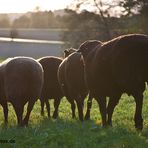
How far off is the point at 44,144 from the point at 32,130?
1.47 metres

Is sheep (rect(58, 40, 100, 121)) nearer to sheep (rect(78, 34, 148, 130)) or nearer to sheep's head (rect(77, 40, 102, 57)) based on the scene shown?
sheep's head (rect(77, 40, 102, 57))

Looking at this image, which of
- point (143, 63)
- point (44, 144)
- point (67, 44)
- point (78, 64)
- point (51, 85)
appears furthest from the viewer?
point (67, 44)

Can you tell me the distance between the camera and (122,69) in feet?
33.2

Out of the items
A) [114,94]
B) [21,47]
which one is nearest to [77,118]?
[114,94]

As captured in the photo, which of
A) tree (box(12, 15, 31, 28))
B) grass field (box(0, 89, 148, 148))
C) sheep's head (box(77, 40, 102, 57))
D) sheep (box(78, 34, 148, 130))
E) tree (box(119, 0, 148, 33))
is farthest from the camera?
tree (box(12, 15, 31, 28))

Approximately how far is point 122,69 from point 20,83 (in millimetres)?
2603

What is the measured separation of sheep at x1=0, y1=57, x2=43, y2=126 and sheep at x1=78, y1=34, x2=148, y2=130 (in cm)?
145

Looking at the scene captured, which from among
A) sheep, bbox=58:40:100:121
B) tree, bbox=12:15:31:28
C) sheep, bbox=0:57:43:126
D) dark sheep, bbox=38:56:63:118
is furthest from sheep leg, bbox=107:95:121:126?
tree, bbox=12:15:31:28

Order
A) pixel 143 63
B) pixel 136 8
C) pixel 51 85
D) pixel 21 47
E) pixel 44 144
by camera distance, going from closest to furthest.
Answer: pixel 44 144 → pixel 143 63 → pixel 51 85 → pixel 136 8 → pixel 21 47

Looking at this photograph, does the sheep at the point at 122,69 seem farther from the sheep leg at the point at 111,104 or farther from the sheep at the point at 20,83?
the sheep at the point at 20,83

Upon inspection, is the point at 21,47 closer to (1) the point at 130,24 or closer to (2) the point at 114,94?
(1) the point at 130,24

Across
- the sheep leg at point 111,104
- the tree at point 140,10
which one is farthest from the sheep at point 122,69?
the tree at point 140,10

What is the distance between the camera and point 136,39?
9992 millimetres

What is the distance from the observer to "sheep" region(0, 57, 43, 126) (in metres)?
11.5
